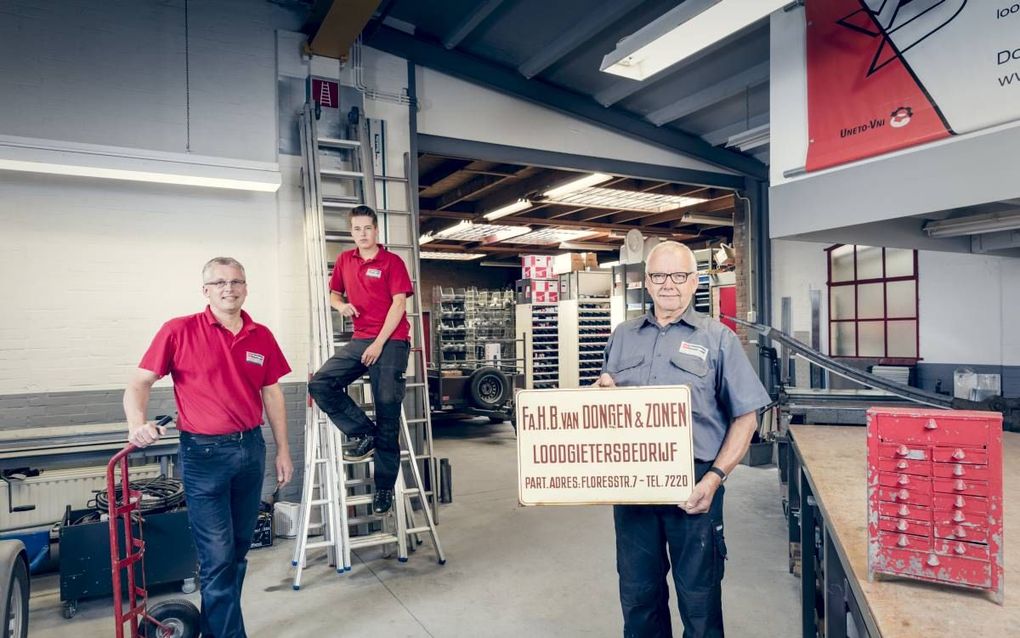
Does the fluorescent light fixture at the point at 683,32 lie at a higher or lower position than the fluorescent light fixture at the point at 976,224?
higher

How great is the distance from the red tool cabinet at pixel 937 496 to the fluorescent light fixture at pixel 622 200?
728cm

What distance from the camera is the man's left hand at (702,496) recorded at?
199 cm

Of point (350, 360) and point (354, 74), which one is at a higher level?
point (354, 74)

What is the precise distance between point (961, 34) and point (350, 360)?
328 cm

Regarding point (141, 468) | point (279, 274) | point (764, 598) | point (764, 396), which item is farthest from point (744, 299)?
point (141, 468)

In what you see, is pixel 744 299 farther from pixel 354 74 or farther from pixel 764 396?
pixel 764 396

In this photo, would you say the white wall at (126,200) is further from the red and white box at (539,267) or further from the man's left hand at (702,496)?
the red and white box at (539,267)

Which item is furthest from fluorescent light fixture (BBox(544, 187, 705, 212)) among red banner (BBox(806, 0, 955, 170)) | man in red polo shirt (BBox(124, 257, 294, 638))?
man in red polo shirt (BBox(124, 257, 294, 638))

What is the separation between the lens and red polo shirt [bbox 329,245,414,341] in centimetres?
394

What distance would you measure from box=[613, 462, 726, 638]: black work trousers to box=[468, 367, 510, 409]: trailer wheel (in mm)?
7612

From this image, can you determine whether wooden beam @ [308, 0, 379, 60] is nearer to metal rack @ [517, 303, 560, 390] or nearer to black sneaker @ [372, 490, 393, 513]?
black sneaker @ [372, 490, 393, 513]

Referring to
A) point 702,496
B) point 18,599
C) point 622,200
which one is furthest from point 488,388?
point 702,496

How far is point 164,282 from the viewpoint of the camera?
193 inches

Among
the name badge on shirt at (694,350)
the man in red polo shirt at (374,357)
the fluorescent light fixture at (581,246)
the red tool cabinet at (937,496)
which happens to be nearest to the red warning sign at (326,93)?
the man in red polo shirt at (374,357)
